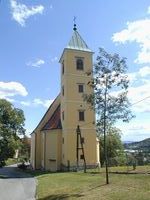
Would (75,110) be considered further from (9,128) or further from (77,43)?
(9,128)

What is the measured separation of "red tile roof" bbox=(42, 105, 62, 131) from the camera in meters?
45.6

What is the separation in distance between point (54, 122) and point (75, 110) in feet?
16.9

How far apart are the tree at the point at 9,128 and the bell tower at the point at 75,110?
726 cm

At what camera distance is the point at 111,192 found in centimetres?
1691

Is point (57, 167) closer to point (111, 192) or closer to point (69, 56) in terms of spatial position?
point (69, 56)

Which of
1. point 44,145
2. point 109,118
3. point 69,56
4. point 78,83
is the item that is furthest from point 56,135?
point 109,118

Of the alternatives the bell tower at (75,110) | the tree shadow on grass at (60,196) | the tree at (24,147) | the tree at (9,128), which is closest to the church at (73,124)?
the bell tower at (75,110)

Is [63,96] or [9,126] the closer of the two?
[63,96]

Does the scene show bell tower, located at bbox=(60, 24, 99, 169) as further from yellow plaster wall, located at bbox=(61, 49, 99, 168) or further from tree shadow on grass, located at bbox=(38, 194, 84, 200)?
tree shadow on grass, located at bbox=(38, 194, 84, 200)

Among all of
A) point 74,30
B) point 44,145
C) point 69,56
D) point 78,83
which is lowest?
point 44,145

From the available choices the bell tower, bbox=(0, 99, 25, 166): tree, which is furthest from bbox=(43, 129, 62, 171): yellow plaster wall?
bbox=(0, 99, 25, 166): tree

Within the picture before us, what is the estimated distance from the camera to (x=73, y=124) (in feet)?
140

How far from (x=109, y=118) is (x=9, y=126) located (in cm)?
3150

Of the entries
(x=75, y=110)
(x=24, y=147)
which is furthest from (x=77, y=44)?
(x=24, y=147)
